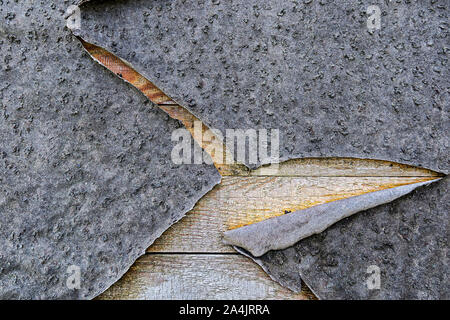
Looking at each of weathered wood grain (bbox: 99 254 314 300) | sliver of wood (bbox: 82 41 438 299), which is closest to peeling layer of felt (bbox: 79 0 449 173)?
sliver of wood (bbox: 82 41 438 299)

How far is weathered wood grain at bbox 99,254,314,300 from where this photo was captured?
2.46 feet

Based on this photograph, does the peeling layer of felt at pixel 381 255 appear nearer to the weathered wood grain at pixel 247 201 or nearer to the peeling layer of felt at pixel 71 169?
the weathered wood grain at pixel 247 201

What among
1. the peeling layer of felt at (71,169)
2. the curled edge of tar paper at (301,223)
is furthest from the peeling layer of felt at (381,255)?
the peeling layer of felt at (71,169)

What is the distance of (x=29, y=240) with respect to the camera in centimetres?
72

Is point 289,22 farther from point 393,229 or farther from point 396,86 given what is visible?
point 393,229

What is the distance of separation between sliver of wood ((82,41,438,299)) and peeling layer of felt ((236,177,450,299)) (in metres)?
0.05

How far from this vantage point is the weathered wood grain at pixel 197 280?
2.46ft

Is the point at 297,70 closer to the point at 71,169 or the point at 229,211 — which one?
the point at 229,211

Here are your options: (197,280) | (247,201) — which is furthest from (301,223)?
(197,280)

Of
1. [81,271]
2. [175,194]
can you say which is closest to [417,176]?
[175,194]

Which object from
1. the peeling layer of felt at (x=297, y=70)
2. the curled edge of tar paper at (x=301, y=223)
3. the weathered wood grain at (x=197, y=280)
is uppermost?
the peeling layer of felt at (x=297, y=70)

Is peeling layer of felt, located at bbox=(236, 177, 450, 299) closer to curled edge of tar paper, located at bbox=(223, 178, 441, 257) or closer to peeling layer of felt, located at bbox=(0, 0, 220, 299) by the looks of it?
curled edge of tar paper, located at bbox=(223, 178, 441, 257)

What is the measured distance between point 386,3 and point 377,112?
0.26 metres

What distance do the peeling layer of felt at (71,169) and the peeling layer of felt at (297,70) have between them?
9 centimetres
